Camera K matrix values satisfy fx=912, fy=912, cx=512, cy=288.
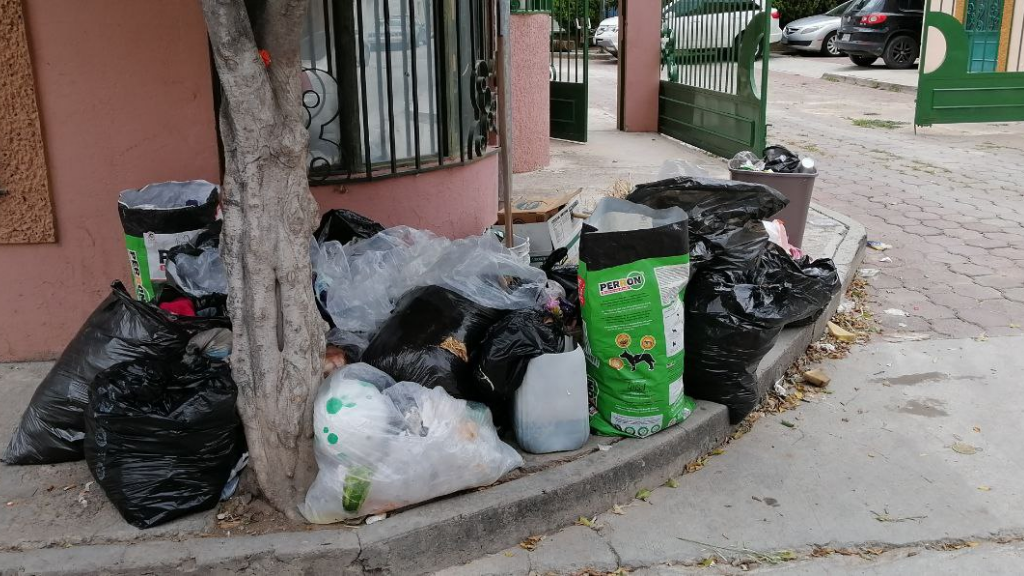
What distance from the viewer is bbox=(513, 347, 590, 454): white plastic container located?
3438 millimetres

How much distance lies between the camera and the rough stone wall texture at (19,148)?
3.93 m

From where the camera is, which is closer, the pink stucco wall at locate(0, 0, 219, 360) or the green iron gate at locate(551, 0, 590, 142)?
the pink stucco wall at locate(0, 0, 219, 360)

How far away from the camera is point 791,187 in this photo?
5613 mm

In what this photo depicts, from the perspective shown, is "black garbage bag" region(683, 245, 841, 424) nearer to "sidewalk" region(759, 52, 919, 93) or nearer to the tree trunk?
the tree trunk

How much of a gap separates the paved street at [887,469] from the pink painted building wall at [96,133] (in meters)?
2.41

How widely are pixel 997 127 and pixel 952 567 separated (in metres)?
11.1

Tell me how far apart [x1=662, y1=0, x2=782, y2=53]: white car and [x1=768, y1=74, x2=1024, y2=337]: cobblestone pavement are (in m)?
1.72

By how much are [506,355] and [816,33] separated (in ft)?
73.0

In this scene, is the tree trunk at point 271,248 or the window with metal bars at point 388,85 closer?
the tree trunk at point 271,248

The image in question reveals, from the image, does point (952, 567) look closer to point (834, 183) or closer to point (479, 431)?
point (479, 431)

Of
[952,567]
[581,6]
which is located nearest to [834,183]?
[581,6]

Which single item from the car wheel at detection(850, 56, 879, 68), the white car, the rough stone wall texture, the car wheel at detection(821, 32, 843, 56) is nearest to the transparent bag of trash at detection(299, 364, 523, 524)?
the rough stone wall texture

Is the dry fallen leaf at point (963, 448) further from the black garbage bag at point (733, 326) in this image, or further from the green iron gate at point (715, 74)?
the green iron gate at point (715, 74)

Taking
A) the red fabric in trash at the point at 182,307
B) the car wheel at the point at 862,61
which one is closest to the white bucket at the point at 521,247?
the red fabric in trash at the point at 182,307
